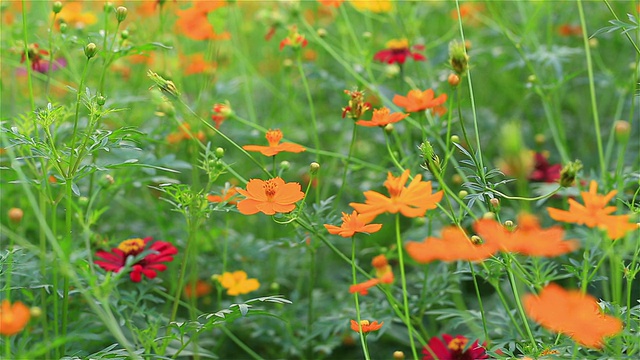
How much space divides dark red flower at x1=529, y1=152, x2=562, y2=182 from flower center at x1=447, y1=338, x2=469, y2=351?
0.56 meters

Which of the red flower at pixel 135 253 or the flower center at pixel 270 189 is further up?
the flower center at pixel 270 189

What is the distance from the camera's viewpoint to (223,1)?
5.41ft

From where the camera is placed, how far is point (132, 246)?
51.3 inches

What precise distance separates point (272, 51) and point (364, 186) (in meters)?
1.21

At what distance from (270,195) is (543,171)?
0.86 m

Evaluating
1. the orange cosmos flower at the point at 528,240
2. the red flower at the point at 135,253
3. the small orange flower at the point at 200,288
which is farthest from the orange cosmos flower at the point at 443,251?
the small orange flower at the point at 200,288

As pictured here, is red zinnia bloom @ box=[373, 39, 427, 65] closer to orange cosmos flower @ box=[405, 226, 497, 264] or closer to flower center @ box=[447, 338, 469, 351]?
flower center @ box=[447, 338, 469, 351]

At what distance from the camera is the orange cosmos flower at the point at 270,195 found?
1.04m

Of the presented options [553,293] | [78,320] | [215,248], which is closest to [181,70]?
[215,248]

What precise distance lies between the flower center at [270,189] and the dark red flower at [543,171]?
0.80 m

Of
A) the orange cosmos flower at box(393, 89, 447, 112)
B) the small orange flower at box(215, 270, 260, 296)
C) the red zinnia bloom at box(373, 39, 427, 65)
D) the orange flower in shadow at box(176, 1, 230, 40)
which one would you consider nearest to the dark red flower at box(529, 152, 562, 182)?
the red zinnia bloom at box(373, 39, 427, 65)

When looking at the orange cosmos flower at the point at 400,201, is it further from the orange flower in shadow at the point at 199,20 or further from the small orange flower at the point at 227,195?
the orange flower in shadow at the point at 199,20

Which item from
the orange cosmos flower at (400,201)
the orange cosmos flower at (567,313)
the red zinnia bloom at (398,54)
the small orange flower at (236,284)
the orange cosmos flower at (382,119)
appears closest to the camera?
the orange cosmos flower at (567,313)

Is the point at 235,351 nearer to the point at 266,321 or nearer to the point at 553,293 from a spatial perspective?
the point at 266,321
